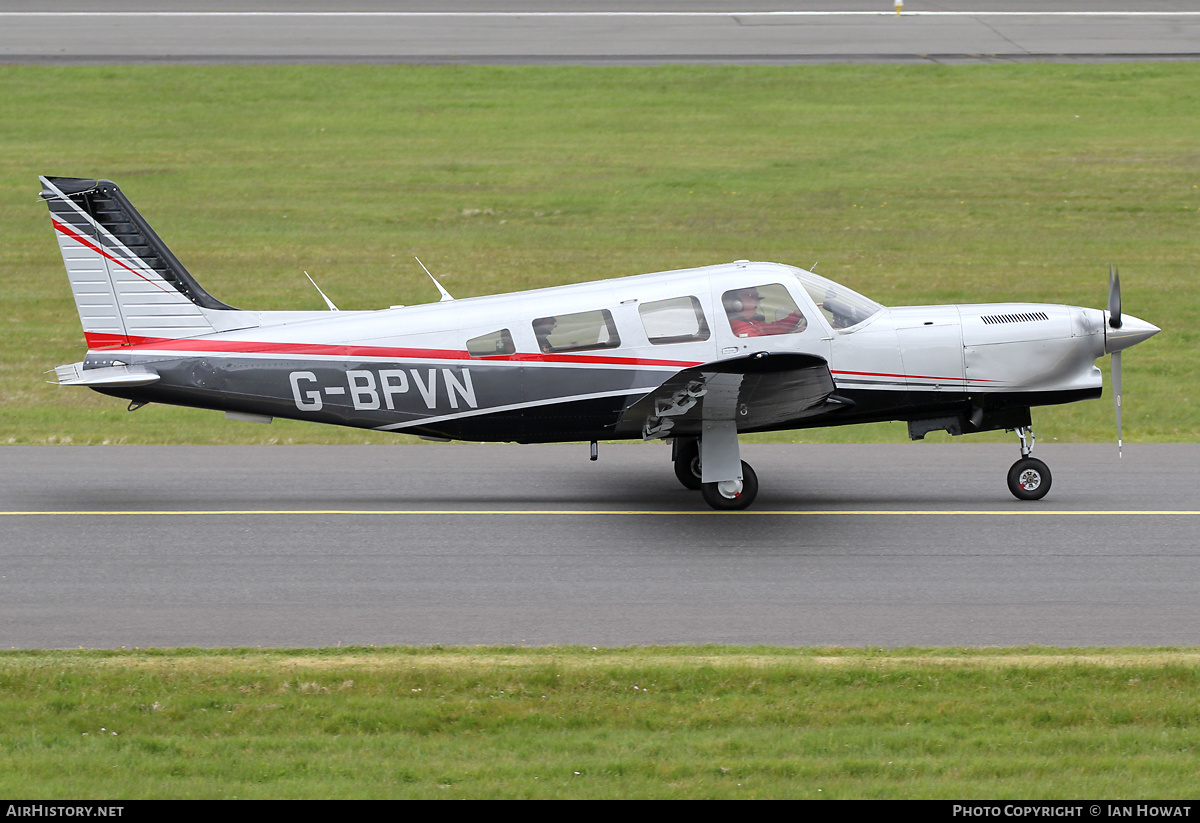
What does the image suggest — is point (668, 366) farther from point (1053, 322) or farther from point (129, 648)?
point (129, 648)

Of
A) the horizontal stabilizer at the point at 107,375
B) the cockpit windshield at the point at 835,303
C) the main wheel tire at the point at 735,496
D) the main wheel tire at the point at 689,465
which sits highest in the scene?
the horizontal stabilizer at the point at 107,375

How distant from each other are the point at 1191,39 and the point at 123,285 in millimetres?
30290

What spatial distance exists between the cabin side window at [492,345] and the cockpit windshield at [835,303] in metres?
2.85

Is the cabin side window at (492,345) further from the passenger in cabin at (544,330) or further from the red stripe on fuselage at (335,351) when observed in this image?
the passenger in cabin at (544,330)

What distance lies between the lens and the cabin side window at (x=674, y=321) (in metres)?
12.1

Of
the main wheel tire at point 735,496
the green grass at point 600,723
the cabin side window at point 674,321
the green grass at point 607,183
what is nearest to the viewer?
the green grass at point 600,723

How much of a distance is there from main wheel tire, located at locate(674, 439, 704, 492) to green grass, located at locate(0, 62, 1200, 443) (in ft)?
11.5

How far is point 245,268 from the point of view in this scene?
23.3 metres

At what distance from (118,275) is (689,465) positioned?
6002 mm

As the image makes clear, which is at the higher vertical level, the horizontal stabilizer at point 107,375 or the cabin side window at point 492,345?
the horizontal stabilizer at point 107,375

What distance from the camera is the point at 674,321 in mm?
12172

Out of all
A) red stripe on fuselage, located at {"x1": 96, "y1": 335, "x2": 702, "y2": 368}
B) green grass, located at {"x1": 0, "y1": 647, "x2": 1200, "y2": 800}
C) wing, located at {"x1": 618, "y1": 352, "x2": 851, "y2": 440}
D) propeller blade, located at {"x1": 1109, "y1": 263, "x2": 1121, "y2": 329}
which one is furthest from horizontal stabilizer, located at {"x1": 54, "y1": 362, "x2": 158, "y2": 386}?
propeller blade, located at {"x1": 1109, "y1": 263, "x2": 1121, "y2": 329}

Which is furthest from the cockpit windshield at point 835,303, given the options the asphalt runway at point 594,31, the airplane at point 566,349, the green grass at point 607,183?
the asphalt runway at point 594,31
